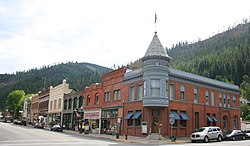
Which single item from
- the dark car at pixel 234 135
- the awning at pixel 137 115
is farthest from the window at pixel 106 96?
the dark car at pixel 234 135

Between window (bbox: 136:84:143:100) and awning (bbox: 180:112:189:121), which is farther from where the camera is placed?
window (bbox: 136:84:143:100)

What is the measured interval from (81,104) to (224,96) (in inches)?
1017

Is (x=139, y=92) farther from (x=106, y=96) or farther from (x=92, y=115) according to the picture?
(x=92, y=115)

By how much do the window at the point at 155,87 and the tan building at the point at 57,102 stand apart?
33060 millimetres

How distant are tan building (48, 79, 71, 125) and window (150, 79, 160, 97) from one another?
108 ft

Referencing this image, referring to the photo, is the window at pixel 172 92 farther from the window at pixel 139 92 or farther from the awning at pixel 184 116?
the window at pixel 139 92

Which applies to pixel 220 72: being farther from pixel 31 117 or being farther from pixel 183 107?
pixel 183 107

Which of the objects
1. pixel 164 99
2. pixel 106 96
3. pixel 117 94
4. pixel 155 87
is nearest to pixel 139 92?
pixel 155 87

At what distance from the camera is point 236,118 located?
46125 mm

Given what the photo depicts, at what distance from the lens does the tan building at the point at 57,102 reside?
61.8 m

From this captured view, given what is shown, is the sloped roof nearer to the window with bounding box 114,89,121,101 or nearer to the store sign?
the window with bounding box 114,89,121,101

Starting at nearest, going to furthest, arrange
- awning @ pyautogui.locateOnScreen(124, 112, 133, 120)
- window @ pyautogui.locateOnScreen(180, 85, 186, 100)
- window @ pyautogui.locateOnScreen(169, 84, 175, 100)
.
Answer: window @ pyautogui.locateOnScreen(169, 84, 175, 100) → awning @ pyautogui.locateOnScreen(124, 112, 133, 120) → window @ pyautogui.locateOnScreen(180, 85, 186, 100)

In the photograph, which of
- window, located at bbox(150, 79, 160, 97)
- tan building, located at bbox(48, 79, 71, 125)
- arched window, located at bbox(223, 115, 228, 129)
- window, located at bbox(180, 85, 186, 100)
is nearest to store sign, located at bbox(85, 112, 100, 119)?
window, located at bbox(150, 79, 160, 97)

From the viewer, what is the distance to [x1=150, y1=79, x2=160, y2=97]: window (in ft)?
108
